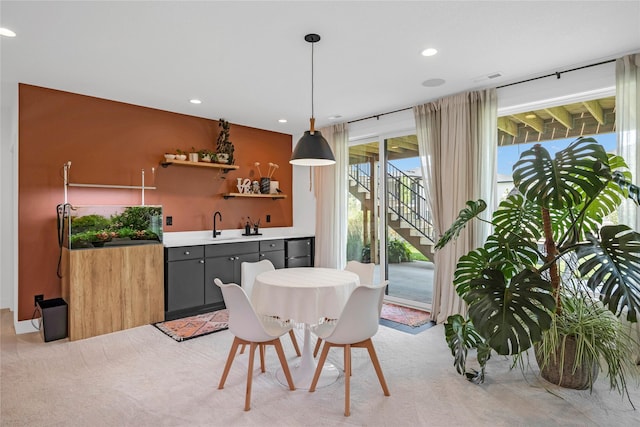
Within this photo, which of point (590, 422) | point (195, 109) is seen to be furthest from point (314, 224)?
point (590, 422)

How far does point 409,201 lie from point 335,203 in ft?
3.63

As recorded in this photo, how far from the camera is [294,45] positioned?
9.14ft

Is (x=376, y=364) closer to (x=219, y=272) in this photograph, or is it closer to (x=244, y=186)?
(x=219, y=272)

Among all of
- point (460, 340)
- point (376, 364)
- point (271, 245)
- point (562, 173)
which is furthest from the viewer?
point (271, 245)

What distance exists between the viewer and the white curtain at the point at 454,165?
3742 mm

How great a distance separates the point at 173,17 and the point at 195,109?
2.24 m

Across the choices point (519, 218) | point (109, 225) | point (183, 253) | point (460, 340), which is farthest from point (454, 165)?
point (109, 225)

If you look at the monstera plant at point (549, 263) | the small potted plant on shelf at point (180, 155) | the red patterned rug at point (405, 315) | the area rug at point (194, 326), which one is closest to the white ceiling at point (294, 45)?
the small potted plant on shelf at point (180, 155)

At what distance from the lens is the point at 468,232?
3811mm

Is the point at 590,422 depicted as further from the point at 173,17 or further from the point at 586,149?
the point at 173,17

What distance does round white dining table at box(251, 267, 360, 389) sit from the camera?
2439mm

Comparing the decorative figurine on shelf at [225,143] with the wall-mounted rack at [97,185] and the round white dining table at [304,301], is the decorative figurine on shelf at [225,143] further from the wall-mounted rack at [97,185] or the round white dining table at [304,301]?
the round white dining table at [304,301]

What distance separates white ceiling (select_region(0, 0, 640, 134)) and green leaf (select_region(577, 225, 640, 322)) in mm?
1500

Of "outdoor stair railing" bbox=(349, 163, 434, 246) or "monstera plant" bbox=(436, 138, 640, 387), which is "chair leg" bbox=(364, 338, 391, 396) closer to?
"monstera plant" bbox=(436, 138, 640, 387)
